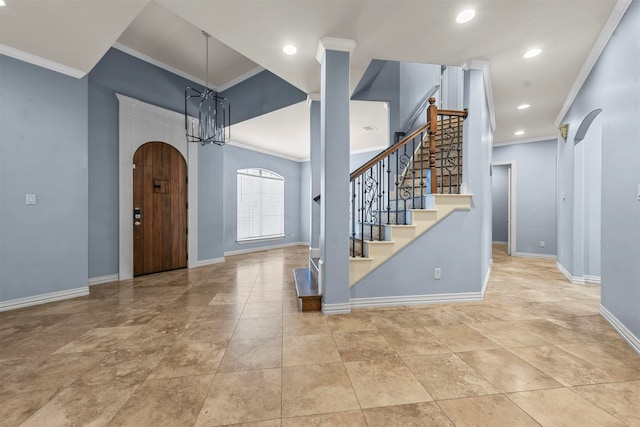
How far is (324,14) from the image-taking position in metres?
2.44

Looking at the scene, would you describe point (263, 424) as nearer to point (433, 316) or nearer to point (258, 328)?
point (258, 328)

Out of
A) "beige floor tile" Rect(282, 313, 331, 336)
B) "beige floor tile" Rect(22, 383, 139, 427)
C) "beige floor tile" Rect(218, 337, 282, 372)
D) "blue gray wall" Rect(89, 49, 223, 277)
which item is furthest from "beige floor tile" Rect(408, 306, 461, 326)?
"blue gray wall" Rect(89, 49, 223, 277)

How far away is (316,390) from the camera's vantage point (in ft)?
5.36

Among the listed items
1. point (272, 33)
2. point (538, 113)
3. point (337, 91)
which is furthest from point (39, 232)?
point (538, 113)

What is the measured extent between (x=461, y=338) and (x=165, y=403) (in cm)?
228

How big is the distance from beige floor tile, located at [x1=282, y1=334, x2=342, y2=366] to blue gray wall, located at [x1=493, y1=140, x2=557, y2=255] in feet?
22.2

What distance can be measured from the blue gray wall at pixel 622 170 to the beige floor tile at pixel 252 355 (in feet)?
9.46

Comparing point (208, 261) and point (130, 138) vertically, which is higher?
point (130, 138)

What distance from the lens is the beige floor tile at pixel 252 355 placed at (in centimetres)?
189

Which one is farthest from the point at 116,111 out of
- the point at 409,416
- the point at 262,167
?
the point at 409,416

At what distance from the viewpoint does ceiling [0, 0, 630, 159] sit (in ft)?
7.73

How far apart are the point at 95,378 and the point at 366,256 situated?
252cm

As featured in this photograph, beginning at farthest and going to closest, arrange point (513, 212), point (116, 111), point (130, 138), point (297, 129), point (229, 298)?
point (513, 212), point (297, 129), point (130, 138), point (116, 111), point (229, 298)

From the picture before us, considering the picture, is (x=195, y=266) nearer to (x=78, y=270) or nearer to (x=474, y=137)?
(x=78, y=270)
